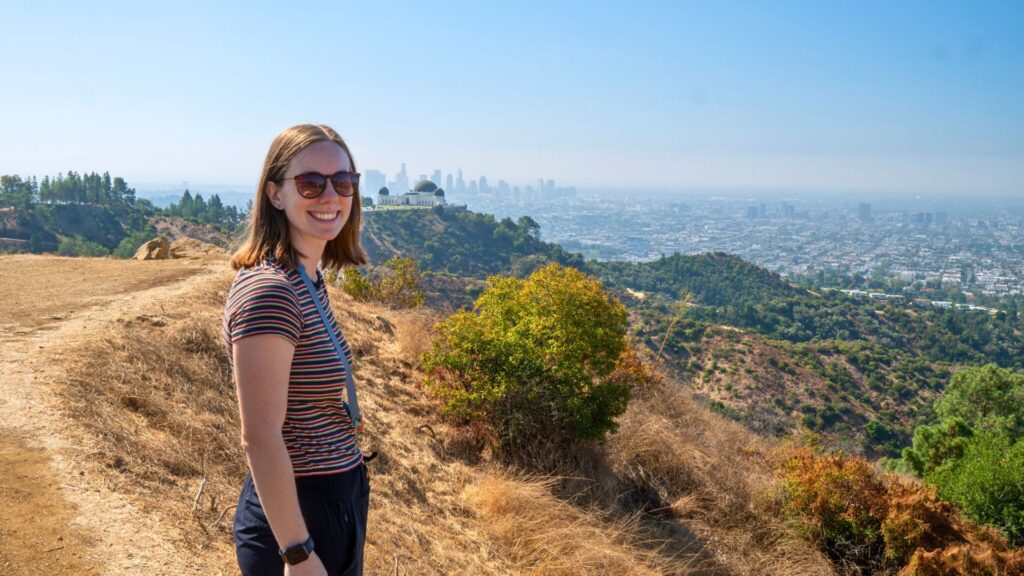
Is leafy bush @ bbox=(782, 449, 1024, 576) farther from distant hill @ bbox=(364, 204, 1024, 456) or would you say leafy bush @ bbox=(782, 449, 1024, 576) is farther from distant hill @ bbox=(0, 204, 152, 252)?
distant hill @ bbox=(0, 204, 152, 252)

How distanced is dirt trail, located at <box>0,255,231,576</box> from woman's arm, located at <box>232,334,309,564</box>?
7.42 feet

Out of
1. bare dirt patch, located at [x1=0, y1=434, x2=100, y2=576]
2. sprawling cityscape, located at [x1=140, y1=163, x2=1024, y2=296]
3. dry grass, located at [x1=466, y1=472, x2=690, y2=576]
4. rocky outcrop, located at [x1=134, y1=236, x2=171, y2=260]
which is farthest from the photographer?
sprawling cityscape, located at [x1=140, y1=163, x2=1024, y2=296]

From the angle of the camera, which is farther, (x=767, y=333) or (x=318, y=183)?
(x=767, y=333)

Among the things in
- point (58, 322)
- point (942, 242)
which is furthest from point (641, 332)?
point (942, 242)

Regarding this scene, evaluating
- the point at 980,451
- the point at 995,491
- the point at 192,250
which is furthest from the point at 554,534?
the point at 192,250

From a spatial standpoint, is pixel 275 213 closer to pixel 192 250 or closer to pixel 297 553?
pixel 297 553

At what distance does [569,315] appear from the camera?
708cm

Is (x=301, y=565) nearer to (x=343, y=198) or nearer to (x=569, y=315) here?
(x=343, y=198)

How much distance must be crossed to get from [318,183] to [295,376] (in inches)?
20.3

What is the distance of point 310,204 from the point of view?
164 cm

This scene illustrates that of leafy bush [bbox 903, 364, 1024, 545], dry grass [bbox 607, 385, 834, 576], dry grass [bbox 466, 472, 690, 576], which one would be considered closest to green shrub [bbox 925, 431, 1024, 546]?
leafy bush [bbox 903, 364, 1024, 545]

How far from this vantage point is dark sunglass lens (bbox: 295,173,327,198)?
163 cm

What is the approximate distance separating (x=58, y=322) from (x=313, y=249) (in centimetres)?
675

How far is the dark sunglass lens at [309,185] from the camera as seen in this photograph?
5.36 ft
